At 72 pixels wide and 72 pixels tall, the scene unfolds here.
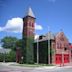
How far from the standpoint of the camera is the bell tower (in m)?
45.3

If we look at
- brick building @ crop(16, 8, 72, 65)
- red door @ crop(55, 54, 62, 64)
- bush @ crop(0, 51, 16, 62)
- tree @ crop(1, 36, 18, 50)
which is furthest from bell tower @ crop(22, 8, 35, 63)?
tree @ crop(1, 36, 18, 50)

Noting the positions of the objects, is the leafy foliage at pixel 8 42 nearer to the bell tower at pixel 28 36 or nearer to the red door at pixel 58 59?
the bell tower at pixel 28 36

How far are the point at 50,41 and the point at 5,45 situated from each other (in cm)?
5281

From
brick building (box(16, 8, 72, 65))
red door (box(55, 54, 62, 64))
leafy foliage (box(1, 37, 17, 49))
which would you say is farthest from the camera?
leafy foliage (box(1, 37, 17, 49))

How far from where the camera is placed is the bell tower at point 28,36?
45344mm

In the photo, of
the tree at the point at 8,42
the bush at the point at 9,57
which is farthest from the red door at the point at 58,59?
the tree at the point at 8,42

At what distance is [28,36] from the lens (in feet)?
151

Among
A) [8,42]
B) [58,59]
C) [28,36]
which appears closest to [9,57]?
[28,36]

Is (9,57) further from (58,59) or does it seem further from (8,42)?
(8,42)

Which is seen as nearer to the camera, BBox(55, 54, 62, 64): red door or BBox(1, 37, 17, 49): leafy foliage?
BBox(55, 54, 62, 64): red door

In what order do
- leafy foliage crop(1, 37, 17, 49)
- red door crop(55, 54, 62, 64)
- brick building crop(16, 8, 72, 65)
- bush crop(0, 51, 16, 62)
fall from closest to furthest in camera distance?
brick building crop(16, 8, 72, 65), red door crop(55, 54, 62, 64), bush crop(0, 51, 16, 62), leafy foliage crop(1, 37, 17, 49)

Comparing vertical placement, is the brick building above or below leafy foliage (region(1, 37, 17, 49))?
below

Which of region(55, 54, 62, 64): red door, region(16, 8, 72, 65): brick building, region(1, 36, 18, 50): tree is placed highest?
region(1, 36, 18, 50): tree

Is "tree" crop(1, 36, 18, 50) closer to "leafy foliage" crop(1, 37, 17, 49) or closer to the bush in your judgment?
"leafy foliage" crop(1, 37, 17, 49)
